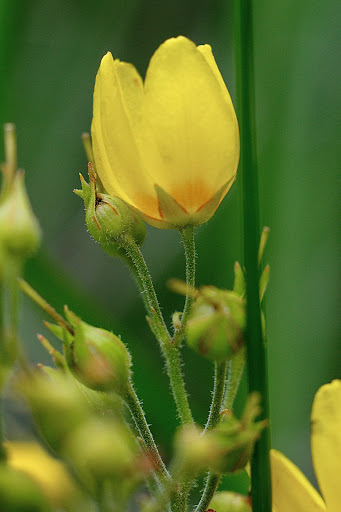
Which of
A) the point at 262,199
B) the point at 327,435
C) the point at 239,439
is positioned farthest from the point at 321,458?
the point at 262,199

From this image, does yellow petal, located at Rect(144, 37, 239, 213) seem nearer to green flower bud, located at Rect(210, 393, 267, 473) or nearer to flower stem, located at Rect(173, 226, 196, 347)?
flower stem, located at Rect(173, 226, 196, 347)

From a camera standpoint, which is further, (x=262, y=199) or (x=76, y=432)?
(x=262, y=199)

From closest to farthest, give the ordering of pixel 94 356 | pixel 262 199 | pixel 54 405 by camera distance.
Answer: pixel 54 405 → pixel 94 356 → pixel 262 199

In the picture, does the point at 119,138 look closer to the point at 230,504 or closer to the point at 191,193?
the point at 191,193

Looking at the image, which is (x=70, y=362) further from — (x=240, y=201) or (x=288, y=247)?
(x=288, y=247)

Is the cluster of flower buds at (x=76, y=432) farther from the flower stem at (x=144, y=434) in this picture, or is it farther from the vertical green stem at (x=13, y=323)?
the flower stem at (x=144, y=434)

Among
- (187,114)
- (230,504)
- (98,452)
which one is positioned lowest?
(230,504)
